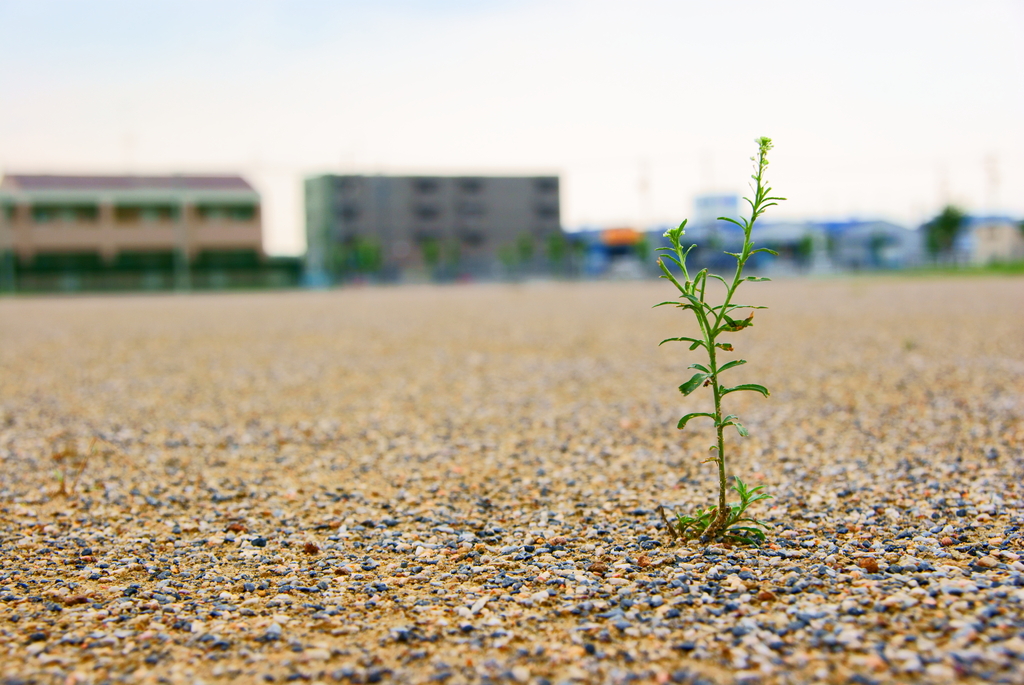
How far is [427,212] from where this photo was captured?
85000 millimetres

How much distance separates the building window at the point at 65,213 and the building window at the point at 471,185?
34625 mm

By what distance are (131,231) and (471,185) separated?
34085 mm

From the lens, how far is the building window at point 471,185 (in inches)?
3346

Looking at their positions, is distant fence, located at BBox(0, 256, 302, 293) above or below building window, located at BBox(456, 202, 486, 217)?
below

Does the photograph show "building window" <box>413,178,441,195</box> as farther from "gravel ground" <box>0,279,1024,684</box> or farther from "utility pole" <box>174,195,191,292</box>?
"gravel ground" <box>0,279,1024,684</box>

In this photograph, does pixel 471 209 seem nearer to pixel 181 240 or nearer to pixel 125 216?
pixel 181 240

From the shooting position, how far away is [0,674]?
8.37 feet

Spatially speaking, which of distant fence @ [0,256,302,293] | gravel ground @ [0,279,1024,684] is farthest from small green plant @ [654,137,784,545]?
distant fence @ [0,256,302,293]

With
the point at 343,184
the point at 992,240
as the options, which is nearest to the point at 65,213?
the point at 343,184

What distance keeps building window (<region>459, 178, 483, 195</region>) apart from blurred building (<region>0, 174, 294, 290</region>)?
85.4 ft

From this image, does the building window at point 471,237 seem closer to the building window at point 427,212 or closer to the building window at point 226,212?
the building window at point 427,212

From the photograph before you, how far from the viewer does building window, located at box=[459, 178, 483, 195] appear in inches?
3346

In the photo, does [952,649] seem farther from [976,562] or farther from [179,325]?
[179,325]

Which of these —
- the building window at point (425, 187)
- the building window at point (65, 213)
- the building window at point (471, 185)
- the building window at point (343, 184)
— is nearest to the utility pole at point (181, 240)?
the building window at point (65, 213)
